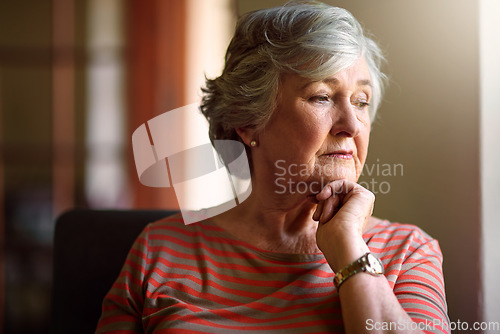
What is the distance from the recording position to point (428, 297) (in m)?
0.88

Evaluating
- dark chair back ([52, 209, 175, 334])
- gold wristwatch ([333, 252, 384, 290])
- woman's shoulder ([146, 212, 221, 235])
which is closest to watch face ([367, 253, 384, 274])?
gold wristwatch ([333, 252, 384, 290])

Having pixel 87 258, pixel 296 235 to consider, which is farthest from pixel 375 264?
pixel 87 258

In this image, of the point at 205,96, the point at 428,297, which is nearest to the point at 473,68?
the point at 428,297

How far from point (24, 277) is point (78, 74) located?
41.4 inches

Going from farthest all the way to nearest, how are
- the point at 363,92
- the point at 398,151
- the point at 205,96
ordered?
the point at 205,96 < the point at 363,92 < the point at 398,151

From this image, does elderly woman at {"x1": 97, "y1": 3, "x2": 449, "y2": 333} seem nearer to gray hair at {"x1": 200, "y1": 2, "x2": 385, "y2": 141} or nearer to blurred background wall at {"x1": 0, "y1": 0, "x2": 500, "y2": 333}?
gray hair at {"x1": 200, "y1": 2, "x2": 385, "y2": 141}

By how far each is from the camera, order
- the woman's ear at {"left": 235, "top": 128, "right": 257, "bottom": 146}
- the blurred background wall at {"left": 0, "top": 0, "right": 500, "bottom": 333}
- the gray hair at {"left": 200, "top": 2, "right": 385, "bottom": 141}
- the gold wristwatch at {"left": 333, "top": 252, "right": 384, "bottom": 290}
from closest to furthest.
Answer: the gold wristwatch at {"left": 333, "top": 252, "right": 384, "bottom": 290} → the gray hair at {"left": 200, "top": 2, "right": 385, "bottom": 141} → the woman's ear at {"left": 235, "top": 128, "right": 257, "bottom": 146} → the blurred background wall at {"left": 0, "top": 0, "right": 500, "bottom": 333}

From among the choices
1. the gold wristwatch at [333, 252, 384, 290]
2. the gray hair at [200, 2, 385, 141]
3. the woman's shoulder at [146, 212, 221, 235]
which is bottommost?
the gold wristwatch at [333, 252, 384, 290]

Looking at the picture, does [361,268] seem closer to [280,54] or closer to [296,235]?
[296,235]

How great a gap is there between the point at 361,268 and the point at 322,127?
0.94ft

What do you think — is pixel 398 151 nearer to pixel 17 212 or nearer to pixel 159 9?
pixel 159 9

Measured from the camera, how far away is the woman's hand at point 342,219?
0.88m

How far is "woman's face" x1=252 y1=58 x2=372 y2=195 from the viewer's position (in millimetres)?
967

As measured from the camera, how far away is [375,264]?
87 cm
